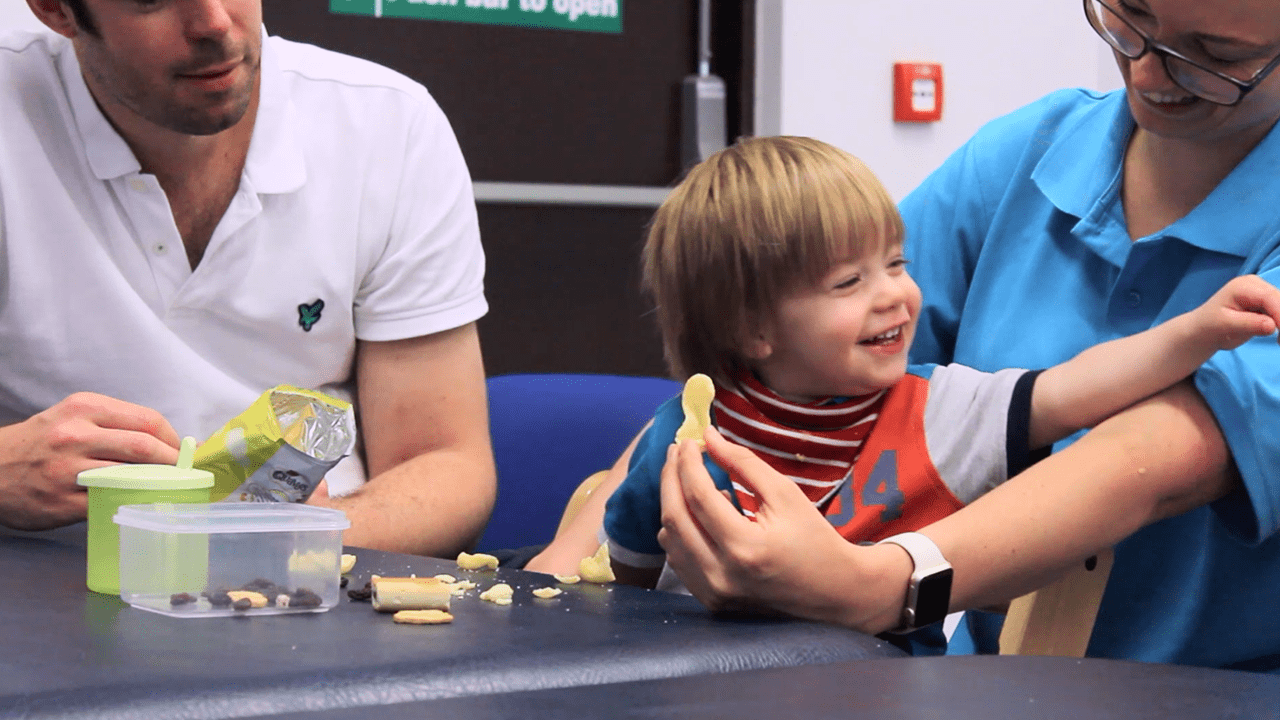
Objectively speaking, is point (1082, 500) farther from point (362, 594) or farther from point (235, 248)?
point (235, 248)

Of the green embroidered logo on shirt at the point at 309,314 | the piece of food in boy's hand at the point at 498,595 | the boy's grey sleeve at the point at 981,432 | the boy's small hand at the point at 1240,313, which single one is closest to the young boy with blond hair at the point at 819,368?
the boy's grey sleeve at the point at 981,432

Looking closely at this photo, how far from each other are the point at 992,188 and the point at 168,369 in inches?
36.7

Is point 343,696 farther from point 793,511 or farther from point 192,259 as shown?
point 192,259

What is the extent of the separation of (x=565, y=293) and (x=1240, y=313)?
→ 8.23ft

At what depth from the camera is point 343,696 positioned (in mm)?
617

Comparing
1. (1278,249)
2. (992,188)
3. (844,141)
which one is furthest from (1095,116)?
(844,141)

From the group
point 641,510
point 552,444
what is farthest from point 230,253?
point 641,510

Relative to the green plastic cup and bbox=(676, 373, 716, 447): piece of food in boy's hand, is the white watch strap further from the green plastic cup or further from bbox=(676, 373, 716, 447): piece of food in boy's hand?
the green plastic cup

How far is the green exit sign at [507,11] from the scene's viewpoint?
10.2 feet

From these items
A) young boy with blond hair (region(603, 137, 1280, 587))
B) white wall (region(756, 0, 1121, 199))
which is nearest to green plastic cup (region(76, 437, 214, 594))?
young boy with blond hair (region(603, 137, 1280, 587))

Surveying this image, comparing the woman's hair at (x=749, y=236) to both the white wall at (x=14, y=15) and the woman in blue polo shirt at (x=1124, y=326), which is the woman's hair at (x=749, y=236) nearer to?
the woman in blue polo shirt at (x=1124, y=326)

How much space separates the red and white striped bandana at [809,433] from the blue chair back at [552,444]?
47cm

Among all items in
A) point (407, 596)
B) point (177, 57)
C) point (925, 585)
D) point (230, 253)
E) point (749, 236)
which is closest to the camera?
point (407, 596)

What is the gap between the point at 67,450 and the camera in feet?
3.68
